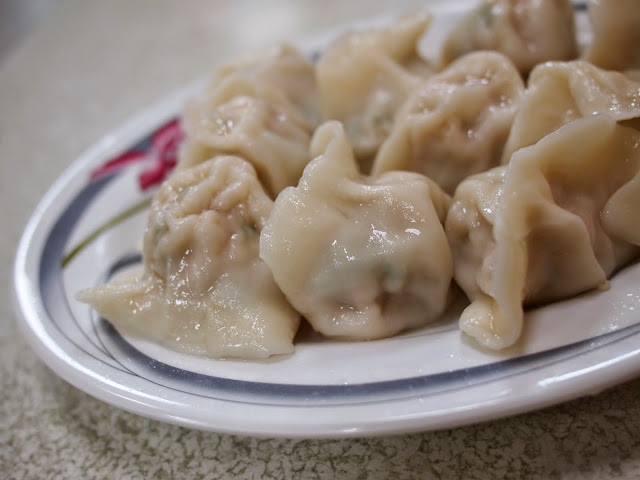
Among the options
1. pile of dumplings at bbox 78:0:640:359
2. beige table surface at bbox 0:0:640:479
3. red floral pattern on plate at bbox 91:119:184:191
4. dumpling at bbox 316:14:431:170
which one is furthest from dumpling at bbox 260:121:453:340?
red floral pattern on plate at bbox 91:119:184:191

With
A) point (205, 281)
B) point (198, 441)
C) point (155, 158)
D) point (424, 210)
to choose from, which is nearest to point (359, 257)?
point (424, 210)

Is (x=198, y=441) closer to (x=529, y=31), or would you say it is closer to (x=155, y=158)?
(x=155, y=158)

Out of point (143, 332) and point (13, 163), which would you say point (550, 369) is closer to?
point (143, 332)

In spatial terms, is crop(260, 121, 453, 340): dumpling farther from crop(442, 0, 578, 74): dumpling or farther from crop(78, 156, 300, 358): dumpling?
crop(442, 0, 578, 74): dumpling

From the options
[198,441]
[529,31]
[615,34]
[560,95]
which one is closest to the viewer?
[198,441]

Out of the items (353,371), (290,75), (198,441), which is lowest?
(198,441)

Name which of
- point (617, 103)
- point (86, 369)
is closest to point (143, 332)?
point (86, 369)

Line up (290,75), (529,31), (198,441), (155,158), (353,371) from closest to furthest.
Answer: (353,371) < (198,441) < (529,31) < (290,75) < (155,158)

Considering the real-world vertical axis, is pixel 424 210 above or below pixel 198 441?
above
